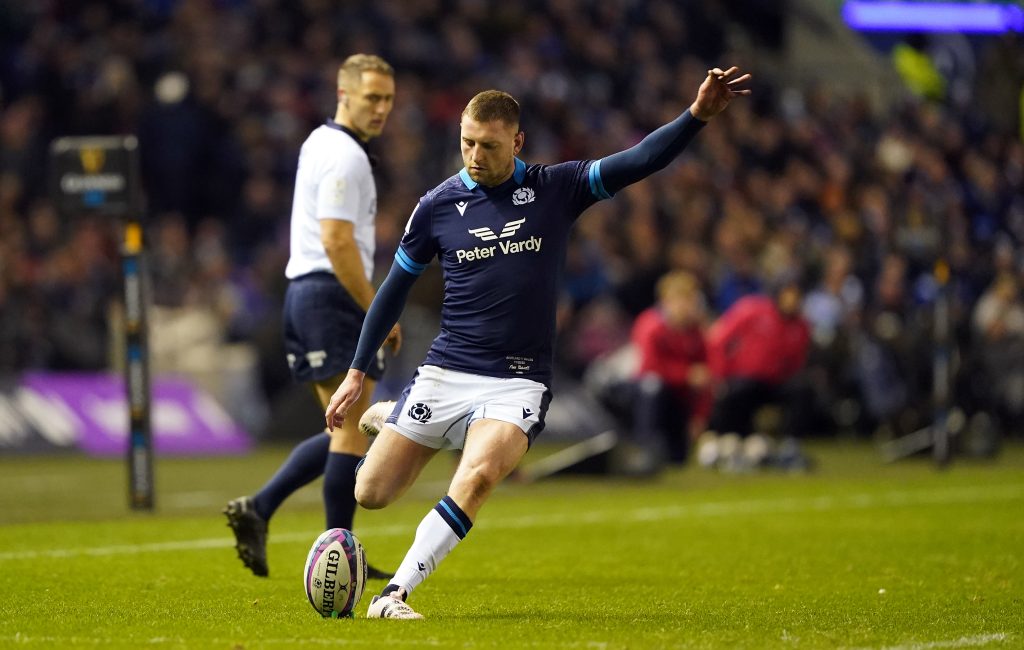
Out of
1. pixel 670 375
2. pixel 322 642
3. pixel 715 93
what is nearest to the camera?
pixel 322 642

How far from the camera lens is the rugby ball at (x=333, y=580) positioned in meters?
8.11

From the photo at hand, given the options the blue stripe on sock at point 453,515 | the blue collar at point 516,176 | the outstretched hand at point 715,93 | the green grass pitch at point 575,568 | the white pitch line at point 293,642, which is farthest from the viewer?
the blue collar at point 516,176

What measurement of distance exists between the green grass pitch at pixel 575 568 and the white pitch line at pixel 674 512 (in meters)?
0.03

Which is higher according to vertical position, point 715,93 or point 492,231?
point 715,93

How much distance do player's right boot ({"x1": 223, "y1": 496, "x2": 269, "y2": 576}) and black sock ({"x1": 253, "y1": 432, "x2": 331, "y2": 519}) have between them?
134mm

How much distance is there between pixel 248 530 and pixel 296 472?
431mm

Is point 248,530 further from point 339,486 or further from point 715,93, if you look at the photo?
point 715,93

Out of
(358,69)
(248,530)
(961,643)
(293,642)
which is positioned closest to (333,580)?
(293,642)

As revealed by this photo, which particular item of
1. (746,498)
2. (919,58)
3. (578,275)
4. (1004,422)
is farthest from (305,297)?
(919,58)

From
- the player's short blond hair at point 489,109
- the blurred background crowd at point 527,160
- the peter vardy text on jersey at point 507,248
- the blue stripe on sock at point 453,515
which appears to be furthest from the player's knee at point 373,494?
the blurred background crowd at point 527,160

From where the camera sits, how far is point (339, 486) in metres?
9.78

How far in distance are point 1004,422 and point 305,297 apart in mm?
17489

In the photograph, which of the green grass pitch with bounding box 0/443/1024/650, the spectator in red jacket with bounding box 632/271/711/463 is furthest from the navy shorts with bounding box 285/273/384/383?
the spectator in red jacket with bounding box 632/271/711/463

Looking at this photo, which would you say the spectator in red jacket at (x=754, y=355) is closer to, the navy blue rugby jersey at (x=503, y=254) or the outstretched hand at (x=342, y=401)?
the navy blue rugby jersey at (x=503, y=254)
